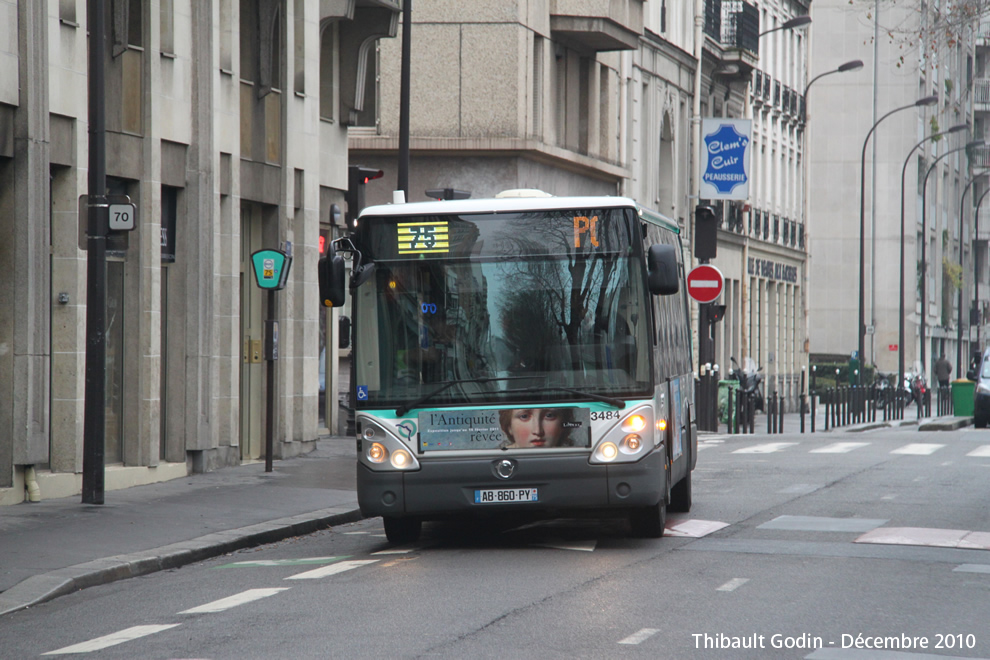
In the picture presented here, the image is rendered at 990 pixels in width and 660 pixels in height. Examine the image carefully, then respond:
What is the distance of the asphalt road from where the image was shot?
8344 millimetres

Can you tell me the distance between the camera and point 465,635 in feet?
27.9

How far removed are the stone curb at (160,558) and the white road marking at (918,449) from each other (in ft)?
41.0

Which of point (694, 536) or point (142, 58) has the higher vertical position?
point (142, 58)

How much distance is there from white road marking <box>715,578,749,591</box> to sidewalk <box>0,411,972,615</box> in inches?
163

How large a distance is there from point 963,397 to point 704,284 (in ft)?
60.4

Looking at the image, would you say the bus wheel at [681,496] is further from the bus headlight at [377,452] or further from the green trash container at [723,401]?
the green trash container at [723,401]

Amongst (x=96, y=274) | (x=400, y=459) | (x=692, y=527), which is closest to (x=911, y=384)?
(x=692, y=527)

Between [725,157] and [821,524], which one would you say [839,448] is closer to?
[725,157]

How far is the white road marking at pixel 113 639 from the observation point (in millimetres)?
8445

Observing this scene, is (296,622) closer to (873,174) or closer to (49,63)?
(49,63)

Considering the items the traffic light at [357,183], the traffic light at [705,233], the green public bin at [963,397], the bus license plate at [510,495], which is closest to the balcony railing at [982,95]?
the green public bin at [963,397]

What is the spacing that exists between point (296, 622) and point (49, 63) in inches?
351

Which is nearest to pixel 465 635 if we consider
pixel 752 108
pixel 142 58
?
pixel 142 58

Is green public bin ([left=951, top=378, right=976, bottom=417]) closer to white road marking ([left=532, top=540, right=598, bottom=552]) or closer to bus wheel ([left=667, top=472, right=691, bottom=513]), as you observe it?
bus wheel ([left=667, top=472, right=691, bottom=513])
